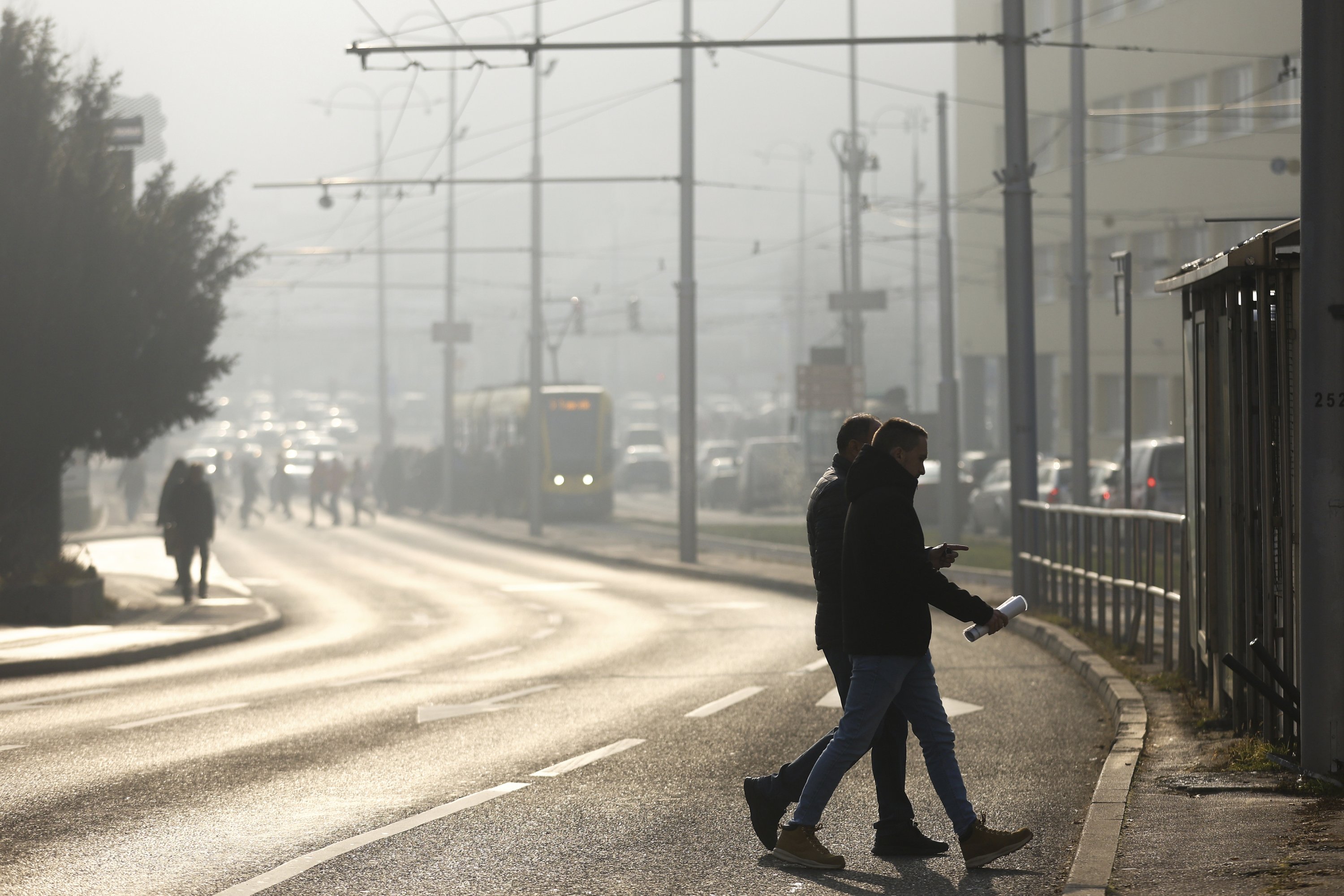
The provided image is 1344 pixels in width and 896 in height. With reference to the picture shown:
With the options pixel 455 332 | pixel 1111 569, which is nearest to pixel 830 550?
pixel 1111 569

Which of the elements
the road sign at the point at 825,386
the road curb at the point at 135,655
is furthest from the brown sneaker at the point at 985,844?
the road sign at the point at 825,386

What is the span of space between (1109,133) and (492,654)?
37.7 m

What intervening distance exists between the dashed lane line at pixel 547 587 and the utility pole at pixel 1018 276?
7984 millimetres

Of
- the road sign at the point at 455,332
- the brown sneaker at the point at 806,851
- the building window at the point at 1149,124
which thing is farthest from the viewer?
the building window at the point at 1149,124

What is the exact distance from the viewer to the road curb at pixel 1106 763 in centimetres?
605

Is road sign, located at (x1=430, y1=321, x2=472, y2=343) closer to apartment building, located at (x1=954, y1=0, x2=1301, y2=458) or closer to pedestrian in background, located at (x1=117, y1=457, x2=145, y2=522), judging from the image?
pedestrian in background, located at (x1=117, y1=457, x2=145, y2=522)

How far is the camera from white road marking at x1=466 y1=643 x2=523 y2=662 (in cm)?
1503

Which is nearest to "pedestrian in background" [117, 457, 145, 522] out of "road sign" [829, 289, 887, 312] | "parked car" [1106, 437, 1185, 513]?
"road sign" [829, 289, 887, 312]

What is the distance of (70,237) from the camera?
1894 cm

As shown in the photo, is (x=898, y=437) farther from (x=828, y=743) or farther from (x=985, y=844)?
(x=985, y=844)

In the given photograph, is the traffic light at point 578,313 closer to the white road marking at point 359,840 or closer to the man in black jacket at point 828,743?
the white road marking at point 359,840

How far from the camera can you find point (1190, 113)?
45469 mm

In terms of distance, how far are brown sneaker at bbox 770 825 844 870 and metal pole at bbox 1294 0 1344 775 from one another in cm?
209

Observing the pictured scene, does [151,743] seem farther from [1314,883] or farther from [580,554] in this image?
[580,554]
